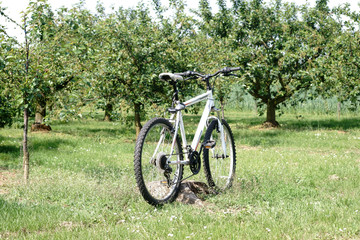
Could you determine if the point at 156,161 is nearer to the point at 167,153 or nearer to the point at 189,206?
the point at 167,153

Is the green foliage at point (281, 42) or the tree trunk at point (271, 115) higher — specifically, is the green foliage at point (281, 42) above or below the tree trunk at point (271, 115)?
above

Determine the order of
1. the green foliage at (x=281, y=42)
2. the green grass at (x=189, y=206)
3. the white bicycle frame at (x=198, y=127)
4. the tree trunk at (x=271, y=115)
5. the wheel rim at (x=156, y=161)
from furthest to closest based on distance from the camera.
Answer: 1. the tree trunk at (x=271, y=115)
2. the green foliage at (x=281, y=42)
3. the white bicycle frame at (x=198, y=127)
4. the wheel rim at (x=156, y=161)
5. the green grass at (x=189, y=206)

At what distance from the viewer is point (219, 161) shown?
643cm

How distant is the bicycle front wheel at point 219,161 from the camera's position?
5.85 meters

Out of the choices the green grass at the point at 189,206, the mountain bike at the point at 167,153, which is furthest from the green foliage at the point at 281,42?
the mountain bike at the point at 167,153

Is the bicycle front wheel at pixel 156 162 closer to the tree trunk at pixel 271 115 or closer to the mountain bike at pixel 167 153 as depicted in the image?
the mountain bike at pixel 167 153

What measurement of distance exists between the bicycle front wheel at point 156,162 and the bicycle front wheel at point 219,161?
26.5 inches

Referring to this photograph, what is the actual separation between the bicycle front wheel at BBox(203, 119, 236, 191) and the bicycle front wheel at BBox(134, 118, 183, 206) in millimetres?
674

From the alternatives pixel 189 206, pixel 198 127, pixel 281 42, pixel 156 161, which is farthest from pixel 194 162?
pixel 281 42

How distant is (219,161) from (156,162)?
1861 mm

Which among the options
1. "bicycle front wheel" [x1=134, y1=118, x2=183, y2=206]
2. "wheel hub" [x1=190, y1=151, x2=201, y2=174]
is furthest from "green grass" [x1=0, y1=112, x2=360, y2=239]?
"wheel hub" [x1=190, y1=151, x2=201, y2=174]

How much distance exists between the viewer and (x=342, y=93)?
15.6 meters

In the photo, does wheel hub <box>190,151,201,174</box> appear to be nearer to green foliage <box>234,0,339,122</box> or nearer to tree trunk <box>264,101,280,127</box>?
green foliage <box>234,0,339,122</box>

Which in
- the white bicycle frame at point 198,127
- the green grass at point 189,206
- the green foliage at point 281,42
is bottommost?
the green grass at point 189,206
